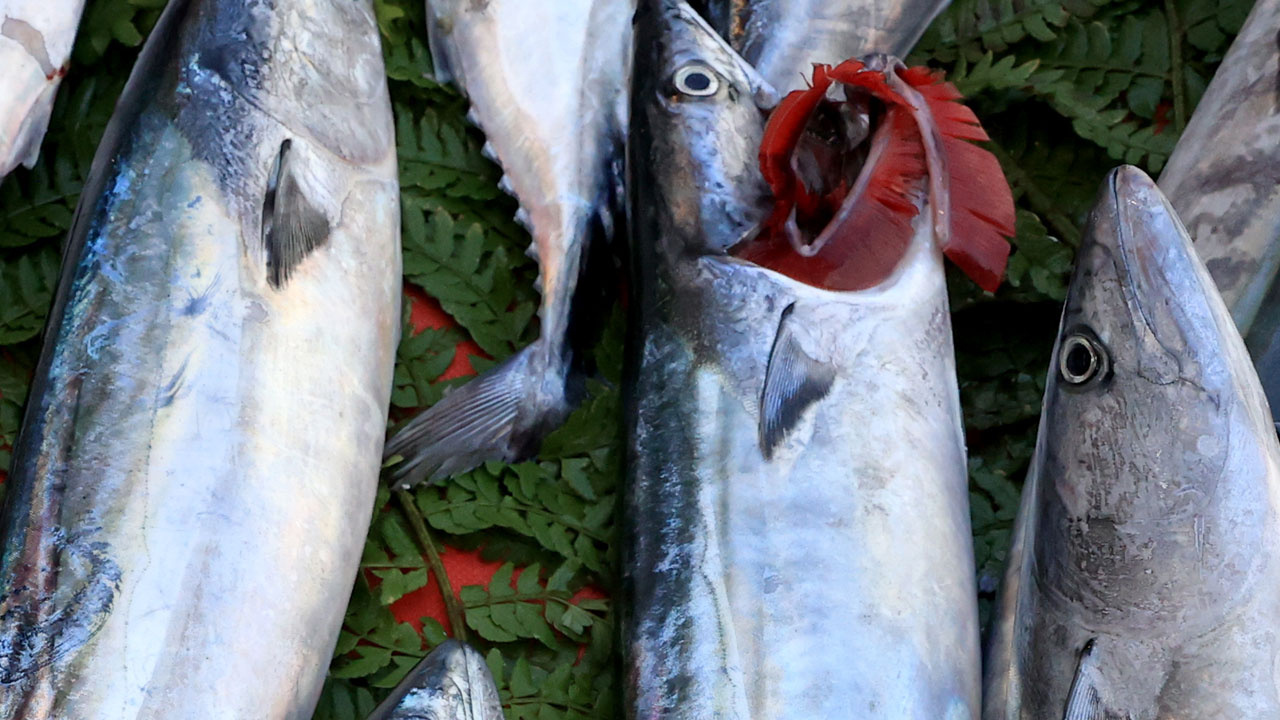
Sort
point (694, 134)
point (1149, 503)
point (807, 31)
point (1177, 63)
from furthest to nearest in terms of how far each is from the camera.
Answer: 1. point (1177, 63)
2. point (807, 31)
3. point (694, 134)
4. point (1149, 503)

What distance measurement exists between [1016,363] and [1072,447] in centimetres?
80

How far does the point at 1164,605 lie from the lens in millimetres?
1669

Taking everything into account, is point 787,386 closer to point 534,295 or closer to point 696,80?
point 696,80

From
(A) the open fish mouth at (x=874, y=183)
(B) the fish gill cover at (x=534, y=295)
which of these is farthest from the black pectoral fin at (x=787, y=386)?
(B) the fish gill cover at (x=534, y=295)

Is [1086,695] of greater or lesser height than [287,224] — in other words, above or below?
below

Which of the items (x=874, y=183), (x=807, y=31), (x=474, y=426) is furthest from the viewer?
(x=807, y=31)

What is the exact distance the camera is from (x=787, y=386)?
6.38 feet

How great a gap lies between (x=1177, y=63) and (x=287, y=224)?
1.97 metres

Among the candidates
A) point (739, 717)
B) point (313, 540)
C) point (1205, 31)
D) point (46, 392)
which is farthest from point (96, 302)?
point (1205, 31)

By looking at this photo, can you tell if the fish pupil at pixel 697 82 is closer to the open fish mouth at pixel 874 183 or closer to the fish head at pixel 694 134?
the fish head at pixel 694 134

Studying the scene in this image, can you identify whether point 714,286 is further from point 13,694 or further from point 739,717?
point 13,694

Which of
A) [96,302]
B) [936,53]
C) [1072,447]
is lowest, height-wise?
[1072,447]

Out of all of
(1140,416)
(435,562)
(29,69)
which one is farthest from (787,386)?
(29,69)

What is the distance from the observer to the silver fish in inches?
71.3
